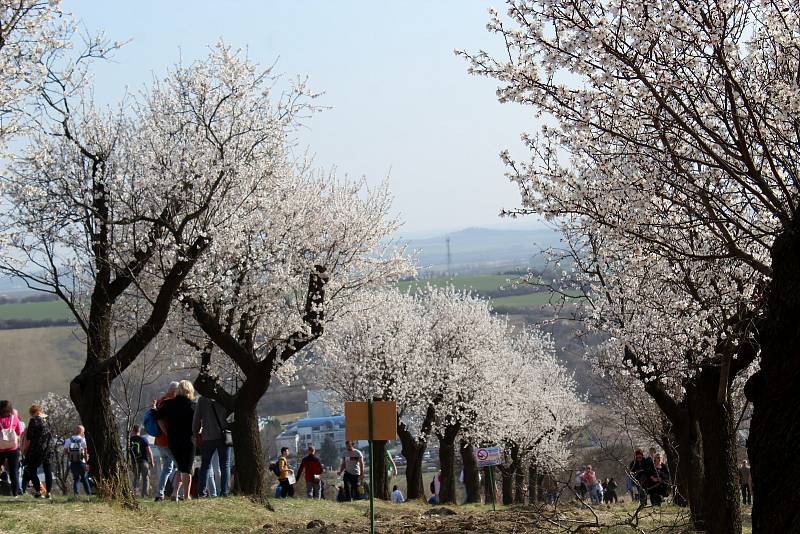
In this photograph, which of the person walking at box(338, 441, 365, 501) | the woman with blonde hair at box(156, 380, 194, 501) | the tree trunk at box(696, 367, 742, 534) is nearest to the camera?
the tree trunk at box(696, 367, 742, 534)

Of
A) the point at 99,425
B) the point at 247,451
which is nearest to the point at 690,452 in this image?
the point at 247,451

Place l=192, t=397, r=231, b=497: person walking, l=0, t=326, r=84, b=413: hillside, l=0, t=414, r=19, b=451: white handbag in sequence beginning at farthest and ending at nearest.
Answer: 1. l=0, t=326, r=84, b=413: hillside
2. l=192, t=397, r=231, b=497: person walking
3. l=0, t=414, r=19, b=451: white handbag

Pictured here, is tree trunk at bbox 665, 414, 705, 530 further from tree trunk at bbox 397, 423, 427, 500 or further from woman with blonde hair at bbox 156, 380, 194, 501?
tree trunk at bbox 397, 423, 427, 500

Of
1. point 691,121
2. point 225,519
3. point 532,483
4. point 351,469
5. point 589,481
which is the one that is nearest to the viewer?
point 691,121

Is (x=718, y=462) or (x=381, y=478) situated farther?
(x=381, y=478)

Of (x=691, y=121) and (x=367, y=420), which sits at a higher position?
(x=691, y=121)

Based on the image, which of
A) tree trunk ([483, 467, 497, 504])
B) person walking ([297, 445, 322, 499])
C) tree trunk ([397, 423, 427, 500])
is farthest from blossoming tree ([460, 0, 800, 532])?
tree trunk ([397, 423, 427, 500])

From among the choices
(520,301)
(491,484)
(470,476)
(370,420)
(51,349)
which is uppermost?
(520,301)

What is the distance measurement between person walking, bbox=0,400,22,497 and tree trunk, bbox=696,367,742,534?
10130mm

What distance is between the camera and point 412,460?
3297cm

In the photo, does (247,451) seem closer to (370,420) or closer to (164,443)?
(164,443)

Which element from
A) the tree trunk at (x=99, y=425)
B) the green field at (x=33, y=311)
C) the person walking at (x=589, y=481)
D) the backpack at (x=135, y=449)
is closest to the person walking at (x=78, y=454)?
the backpack at (x=135, y=449)

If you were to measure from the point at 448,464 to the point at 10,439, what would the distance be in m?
22.0

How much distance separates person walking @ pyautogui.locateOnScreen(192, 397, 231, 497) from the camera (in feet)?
49.9
